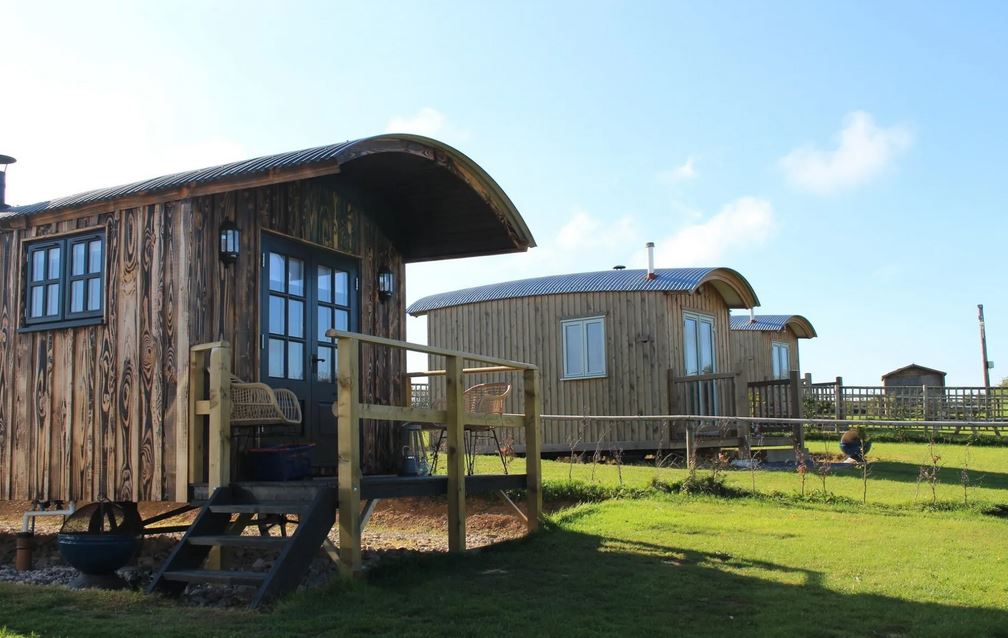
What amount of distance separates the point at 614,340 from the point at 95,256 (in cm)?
982

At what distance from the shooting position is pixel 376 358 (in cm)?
960

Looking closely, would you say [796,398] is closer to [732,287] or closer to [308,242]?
[732,287]

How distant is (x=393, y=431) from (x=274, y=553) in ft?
5.27

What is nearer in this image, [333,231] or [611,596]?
[611,596]

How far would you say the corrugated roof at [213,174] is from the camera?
7223 millimetres

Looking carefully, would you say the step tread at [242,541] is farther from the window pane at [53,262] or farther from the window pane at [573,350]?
the window pane at [573,350]

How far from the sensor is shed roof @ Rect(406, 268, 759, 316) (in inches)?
646

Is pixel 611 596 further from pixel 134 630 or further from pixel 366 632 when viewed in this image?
pixel 134 630

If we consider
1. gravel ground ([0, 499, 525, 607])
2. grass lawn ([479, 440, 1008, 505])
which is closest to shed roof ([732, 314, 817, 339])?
grass lawn ([479, 440, 1008, 505])

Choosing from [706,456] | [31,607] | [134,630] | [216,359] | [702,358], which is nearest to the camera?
[134,630]

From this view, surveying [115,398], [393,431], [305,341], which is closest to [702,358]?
[393,431]

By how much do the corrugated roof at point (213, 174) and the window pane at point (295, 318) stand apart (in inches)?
57.3

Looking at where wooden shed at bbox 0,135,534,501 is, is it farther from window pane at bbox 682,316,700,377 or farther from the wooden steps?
window pane at bbox 682,316,700,377

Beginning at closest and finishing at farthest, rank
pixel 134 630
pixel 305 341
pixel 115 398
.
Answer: pixel 134 630 → pixel 115 398 → pixel 305 341
